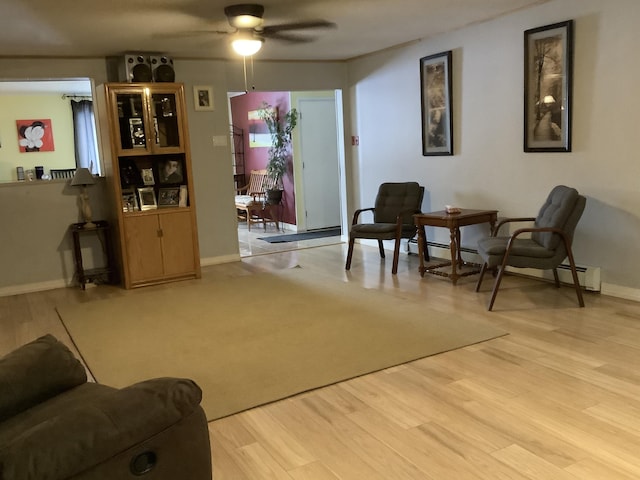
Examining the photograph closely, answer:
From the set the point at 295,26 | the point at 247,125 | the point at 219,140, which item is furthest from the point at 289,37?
the point at 247,125

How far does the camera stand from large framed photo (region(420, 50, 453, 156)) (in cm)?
544

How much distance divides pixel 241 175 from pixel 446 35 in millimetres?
5339

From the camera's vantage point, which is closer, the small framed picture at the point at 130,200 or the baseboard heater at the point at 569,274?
the baseboard heater at the point at 569,274

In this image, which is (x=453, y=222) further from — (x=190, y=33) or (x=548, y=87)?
(x=190, y=33)

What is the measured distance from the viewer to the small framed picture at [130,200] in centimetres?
539

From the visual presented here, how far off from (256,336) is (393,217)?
97.0 inches

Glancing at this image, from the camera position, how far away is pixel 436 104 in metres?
5.59

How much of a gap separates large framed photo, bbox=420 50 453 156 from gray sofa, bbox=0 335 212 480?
4.38 m

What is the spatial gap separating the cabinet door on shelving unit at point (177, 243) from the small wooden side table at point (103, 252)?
60cm

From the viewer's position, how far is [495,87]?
16.3 feet

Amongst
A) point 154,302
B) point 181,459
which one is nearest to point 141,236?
point 154,302

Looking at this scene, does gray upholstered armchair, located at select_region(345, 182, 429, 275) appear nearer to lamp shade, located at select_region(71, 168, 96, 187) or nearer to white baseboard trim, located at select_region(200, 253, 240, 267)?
white baseboard trim, located at select_region(200, 253, 240, 267)

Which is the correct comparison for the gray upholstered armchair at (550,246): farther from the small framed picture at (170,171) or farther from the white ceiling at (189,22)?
the small framed picture at (170,171)

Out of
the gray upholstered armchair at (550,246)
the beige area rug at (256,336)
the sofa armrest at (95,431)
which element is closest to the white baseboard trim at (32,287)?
the beige area rug at (256,336)
